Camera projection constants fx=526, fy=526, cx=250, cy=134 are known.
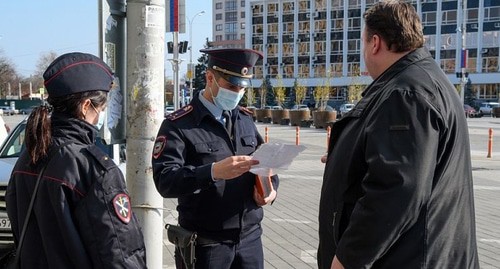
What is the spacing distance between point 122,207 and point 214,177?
0.79 meters

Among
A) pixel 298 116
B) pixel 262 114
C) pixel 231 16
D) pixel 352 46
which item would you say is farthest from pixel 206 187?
pixel 231 16

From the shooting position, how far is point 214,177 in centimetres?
276

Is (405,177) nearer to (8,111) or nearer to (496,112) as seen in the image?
(496,112)

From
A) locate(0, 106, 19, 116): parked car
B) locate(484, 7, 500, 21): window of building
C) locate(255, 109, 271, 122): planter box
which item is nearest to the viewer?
locate(255, 109, 271, 122): planter box

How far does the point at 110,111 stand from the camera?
3887mm

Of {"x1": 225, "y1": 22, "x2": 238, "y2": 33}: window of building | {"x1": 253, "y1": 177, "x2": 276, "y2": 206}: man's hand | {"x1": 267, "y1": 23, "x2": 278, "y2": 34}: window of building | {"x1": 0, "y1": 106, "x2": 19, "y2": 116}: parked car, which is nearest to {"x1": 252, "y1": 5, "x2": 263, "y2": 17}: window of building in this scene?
{"x1": 267, "y1": 23, "x2": 278, "y2": 34}: window of building

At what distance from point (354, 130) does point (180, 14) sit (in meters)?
9.75

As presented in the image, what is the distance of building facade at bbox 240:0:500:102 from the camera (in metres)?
70.9

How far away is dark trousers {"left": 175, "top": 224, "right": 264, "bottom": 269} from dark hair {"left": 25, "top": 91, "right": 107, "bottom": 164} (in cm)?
115

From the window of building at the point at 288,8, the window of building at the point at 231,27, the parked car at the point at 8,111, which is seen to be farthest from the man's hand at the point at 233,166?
the window of building at the point at 231,27

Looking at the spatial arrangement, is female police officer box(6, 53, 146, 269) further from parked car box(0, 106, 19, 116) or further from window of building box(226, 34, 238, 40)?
window of building box(226, 34, 238, 40)

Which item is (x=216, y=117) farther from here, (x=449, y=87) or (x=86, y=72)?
(x=449, y=87)

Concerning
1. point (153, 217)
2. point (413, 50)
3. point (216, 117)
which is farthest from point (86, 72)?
point (153, 217)

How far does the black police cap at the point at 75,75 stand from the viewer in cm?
211
